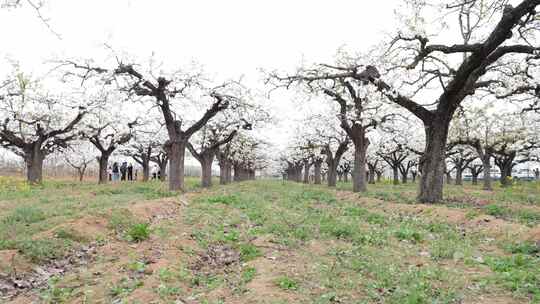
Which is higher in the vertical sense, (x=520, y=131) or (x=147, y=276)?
(x=520, y=131)

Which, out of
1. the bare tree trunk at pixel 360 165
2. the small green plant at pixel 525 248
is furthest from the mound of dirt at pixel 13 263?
the bare tree trunk at pixel 360 165

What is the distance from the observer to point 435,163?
49.2 feet

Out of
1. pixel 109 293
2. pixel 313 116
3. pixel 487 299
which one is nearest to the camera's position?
pixel 487 299

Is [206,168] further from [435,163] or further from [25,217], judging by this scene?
[25,217]

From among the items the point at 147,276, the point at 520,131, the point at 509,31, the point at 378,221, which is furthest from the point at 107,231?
the point at 520,131

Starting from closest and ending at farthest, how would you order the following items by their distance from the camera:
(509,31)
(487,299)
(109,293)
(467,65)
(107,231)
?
(487,299)
(109,293)
(107,231)
(509,31)
(467,65)

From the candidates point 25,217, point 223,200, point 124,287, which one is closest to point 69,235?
point 25,217

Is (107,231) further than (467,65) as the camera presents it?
No

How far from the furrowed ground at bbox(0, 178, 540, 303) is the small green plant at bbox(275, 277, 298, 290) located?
16 mm

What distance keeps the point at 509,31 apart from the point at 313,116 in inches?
699

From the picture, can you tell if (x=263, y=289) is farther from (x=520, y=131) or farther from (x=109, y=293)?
(x=520, y=131)

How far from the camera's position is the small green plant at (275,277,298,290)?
5105 mm

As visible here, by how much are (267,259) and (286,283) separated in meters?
1.50

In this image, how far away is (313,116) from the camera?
2764 cm
